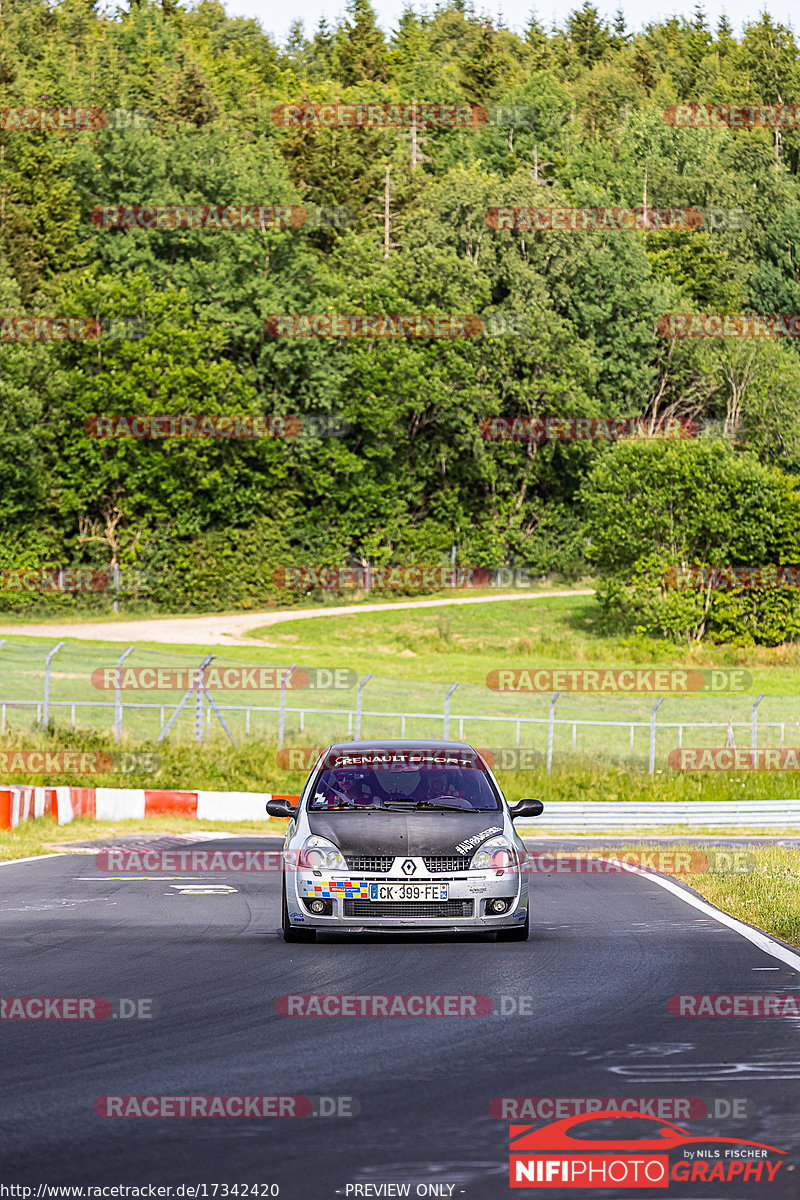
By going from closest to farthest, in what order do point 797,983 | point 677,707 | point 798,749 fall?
point 797,983
point 798,749
point 677,707

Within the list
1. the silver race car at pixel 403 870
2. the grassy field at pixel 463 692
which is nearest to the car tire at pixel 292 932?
the silver race car at pixel 403 870

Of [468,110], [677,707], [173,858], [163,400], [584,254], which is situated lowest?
[677,707]

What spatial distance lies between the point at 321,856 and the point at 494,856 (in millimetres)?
1236

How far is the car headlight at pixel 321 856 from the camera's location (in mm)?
11547

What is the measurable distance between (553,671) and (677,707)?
184 inches

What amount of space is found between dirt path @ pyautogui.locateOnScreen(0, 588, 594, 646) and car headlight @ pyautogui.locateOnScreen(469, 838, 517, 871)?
40560 mm

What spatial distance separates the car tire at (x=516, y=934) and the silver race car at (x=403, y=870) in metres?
0.01

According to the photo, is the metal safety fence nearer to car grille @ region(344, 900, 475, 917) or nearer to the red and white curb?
→ the red and white curb

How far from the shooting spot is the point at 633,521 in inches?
2414

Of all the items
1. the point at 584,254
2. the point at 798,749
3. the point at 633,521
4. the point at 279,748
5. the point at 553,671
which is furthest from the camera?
the point at 584,254

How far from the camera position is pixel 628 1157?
19.5 feet

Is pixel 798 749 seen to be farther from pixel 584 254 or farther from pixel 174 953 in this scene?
pixel 584 254

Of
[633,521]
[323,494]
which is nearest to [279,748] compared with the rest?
[633,521]

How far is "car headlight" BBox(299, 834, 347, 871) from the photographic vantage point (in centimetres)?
1155
